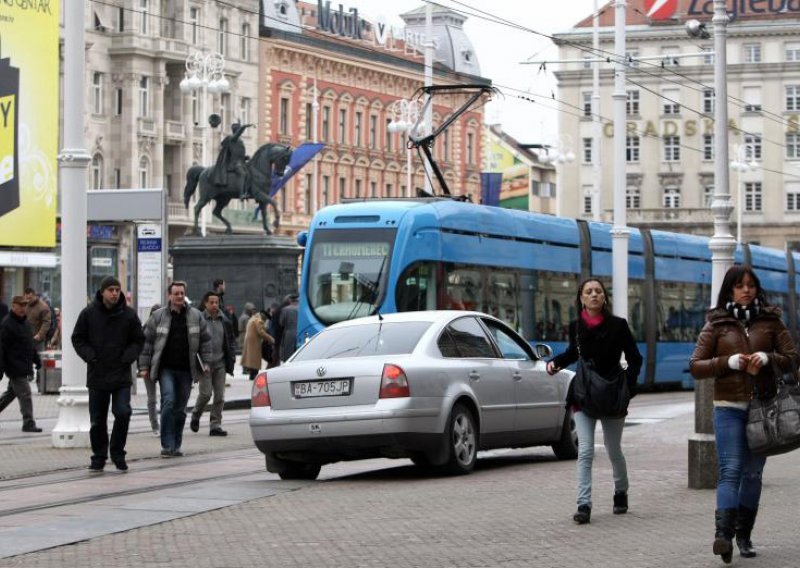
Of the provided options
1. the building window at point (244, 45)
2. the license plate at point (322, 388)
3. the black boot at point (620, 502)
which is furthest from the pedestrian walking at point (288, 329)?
the building window at point (244, 45)

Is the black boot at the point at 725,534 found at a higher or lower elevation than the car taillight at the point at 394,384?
lower

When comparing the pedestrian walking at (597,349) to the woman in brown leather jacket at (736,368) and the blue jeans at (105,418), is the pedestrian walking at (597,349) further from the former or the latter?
the blue jeans at (105,418)

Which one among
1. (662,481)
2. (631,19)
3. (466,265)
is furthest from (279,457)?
(631,19)

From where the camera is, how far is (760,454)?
10805mm

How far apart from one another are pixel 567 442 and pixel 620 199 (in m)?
20.5

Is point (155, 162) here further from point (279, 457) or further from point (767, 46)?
point (279, 457)

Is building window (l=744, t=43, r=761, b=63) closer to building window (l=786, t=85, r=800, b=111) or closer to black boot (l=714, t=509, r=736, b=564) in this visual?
building window (l=786, t=85, r=800, b=111)

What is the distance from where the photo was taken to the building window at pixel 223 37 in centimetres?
9331

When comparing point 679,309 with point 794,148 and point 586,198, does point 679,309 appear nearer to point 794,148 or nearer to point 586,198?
point 794,148

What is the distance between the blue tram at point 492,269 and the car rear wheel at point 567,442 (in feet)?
32.1

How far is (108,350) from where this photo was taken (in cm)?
1745

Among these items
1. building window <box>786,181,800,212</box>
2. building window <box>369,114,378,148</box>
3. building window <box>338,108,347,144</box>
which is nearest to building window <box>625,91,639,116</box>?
building window <box>786,181,800,212</box>

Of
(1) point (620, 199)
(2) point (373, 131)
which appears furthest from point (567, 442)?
(2) point (373, 131)

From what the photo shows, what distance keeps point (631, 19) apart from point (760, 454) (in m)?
110
